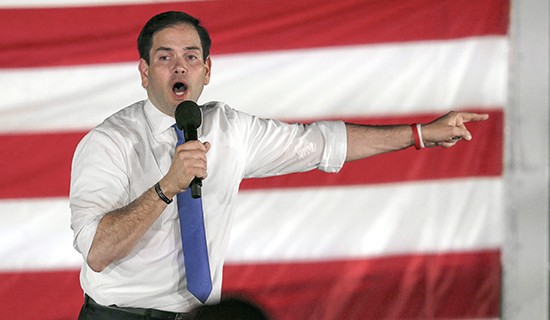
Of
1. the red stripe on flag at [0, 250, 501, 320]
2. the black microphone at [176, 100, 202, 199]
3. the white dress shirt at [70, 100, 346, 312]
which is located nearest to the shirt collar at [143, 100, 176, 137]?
the white dress shirt at [70, 100, 346, 312]

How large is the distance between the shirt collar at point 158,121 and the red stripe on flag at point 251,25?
50 cm

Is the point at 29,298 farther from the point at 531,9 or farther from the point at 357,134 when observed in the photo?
the point at 531,9

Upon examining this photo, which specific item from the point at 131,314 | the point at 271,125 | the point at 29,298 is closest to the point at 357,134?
the point at 271,125

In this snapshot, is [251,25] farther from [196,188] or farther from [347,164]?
[196,188]

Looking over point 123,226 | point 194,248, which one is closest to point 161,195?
point 123,226

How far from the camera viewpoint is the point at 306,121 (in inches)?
94.8

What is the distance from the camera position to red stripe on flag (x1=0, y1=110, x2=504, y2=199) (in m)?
2.37

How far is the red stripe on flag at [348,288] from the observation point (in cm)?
240

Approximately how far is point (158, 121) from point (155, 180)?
13 centimetres

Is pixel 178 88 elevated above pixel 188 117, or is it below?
above

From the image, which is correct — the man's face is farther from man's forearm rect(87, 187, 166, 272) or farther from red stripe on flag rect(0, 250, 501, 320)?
red stripe on flag rect(0, 250, 501, 320)

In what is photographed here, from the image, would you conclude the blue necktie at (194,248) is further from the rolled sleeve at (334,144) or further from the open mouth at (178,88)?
the rolled sleeve at (334,144)

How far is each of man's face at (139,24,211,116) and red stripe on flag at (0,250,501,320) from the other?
663mm

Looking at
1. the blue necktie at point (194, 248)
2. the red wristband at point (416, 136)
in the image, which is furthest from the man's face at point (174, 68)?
the red wristband at point (416, 136)
